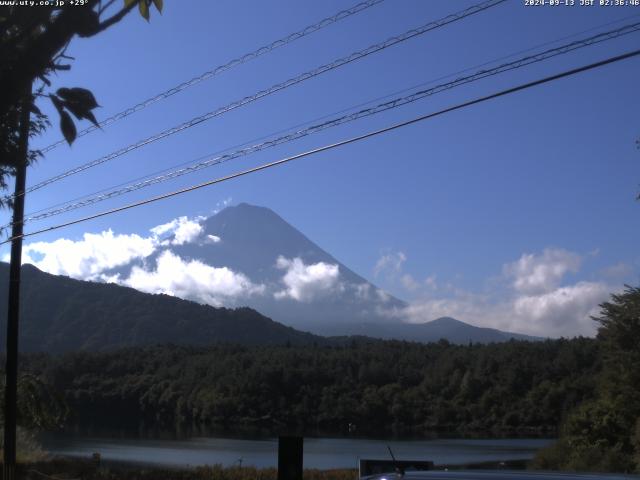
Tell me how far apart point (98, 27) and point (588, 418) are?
33.3 m

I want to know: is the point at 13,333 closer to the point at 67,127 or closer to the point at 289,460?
the point at 67,127

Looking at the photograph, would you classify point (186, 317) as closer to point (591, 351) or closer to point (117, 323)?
point (117, 323)

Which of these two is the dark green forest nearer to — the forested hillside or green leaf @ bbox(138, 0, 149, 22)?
the forested hillside

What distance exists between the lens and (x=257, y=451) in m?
42.2

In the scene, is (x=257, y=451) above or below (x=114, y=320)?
below

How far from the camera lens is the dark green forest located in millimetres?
62906

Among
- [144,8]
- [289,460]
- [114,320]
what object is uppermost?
[114,320]

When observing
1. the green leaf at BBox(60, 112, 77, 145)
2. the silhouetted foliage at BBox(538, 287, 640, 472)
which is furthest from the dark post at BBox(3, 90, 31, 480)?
the silhouetted foliage at BBox(538, 287, 640, 472)

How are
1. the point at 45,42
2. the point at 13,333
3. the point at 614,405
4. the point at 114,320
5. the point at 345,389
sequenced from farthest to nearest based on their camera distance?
the point at 114,320 → the point at 345,389 → the point at 614,405 → the point at 13,333 → the point at 45,42

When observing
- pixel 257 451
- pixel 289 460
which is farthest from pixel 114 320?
pixel 289 460

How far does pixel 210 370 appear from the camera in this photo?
78000mm

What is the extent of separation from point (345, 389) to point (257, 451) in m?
27.5

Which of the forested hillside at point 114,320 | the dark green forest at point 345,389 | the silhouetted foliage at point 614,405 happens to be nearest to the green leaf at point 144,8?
the silhouetted foliage at point 614,405

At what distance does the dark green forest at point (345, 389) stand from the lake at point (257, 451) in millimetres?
9581
